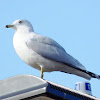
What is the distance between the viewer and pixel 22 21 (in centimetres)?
587

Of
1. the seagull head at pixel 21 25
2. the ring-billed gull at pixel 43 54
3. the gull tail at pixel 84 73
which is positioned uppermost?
the seagull head at pixel 21 25

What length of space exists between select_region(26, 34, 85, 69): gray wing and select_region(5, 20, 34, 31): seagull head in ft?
1.18

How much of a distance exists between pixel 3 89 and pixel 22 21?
372 cm

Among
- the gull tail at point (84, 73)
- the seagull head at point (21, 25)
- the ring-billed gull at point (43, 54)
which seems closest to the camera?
the ring-billed gull at point (43, 54)

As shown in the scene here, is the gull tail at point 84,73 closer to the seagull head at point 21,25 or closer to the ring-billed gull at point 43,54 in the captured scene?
the ring-billed gull at point 43,54

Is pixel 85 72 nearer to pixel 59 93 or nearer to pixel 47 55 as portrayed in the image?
pixel 47 55

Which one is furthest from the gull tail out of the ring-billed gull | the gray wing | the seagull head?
the seagull head

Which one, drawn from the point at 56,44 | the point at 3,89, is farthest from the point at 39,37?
the point at 3,89

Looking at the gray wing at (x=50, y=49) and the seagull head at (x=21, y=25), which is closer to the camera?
the gray wing at (x=50, y=49)

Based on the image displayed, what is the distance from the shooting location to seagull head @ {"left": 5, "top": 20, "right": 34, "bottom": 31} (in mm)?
5688

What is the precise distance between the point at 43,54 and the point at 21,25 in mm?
865

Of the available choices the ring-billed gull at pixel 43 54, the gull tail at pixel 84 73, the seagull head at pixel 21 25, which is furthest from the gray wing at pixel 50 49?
the seagull head at pixel 21 25

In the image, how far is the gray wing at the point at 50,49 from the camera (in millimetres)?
5254

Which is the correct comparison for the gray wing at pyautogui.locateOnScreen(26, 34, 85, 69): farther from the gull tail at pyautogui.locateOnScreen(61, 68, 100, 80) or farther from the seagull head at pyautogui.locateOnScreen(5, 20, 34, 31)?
the seagull head at pyautogui.locateOnScreen(5, 20, 34, 31)
